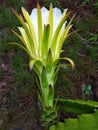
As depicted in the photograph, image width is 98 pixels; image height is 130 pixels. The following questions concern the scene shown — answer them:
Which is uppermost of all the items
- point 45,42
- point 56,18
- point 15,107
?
point 56,18

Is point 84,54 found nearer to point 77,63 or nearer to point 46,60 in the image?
point 77,63

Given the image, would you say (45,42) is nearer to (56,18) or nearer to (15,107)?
(56,18)

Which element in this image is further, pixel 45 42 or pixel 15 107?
pixel 15 107

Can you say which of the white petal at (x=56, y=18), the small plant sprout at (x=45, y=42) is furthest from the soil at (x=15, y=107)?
the white petal at (x=56, y=18)

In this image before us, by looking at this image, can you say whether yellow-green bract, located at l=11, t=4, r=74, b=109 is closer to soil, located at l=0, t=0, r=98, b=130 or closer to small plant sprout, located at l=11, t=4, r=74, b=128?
small plant sprout, located at l=11, t=4, r=74, b=128

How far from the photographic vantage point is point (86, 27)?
3785 mm

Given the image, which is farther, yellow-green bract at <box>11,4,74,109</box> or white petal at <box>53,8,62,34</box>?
white petal at <box>53,8,62,34</box>

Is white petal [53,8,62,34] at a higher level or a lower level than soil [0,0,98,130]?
higher

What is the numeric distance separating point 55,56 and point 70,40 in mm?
948

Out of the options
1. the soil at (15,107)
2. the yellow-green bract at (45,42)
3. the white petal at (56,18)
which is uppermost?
the white petal at (56,18)

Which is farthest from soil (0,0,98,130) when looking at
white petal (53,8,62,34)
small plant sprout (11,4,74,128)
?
white petal (53,8,62,34)

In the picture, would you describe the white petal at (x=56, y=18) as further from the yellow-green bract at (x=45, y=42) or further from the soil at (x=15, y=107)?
the soil at (x=15, y=107)

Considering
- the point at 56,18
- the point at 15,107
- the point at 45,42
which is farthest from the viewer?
the point at 15,107

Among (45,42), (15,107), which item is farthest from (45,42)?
(15,107)
